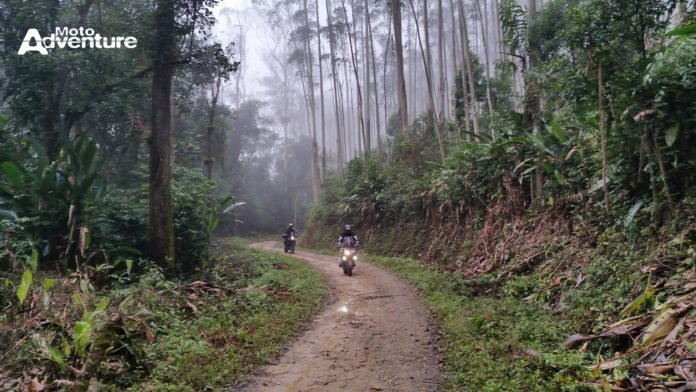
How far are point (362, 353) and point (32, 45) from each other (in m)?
11.0

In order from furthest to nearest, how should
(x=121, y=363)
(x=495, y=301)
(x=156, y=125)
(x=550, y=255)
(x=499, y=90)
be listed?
(x=499, y=90)
(x=156, y=125)
(x=550, y=255)
(x=495, y=301)
(x=121, y=363)

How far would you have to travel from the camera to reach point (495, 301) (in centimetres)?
725

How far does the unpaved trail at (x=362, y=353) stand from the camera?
441 centimetres

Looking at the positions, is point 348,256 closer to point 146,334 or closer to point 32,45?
point 146,334

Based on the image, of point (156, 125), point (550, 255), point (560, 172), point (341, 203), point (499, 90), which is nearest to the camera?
point (550, 255)

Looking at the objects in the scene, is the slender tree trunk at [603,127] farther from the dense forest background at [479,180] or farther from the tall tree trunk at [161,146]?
the tall tree trunk at [161,146]

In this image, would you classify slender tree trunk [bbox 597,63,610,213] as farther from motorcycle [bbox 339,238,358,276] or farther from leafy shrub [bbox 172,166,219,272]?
leafy shrub [bbox 172,166,219,272]

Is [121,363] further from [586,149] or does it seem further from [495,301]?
[586,149]

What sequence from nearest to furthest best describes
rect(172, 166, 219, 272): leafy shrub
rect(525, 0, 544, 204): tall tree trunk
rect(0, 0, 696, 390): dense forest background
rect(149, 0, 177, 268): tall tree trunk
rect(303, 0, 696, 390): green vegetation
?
1. rect(303, 0, 696, 390): green vegetation
2. rect(0, 0, 696, 390): dense forest background
3. rect(525, 0, 544, 204): tall tree trunk
4. rect(149, 0, 177, 268): tall tree trunk
5. rect(172, 166, 219, 272): leafy shrub

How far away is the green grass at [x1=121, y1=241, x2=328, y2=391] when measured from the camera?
14.7 feet

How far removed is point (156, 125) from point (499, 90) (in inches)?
578

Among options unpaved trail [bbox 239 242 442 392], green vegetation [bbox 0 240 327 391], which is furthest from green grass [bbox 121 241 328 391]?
unpaved trail [bbox 239 242 442 392]

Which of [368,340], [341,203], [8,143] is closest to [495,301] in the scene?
[368,340]

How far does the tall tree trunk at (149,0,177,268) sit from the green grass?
4.32ft
